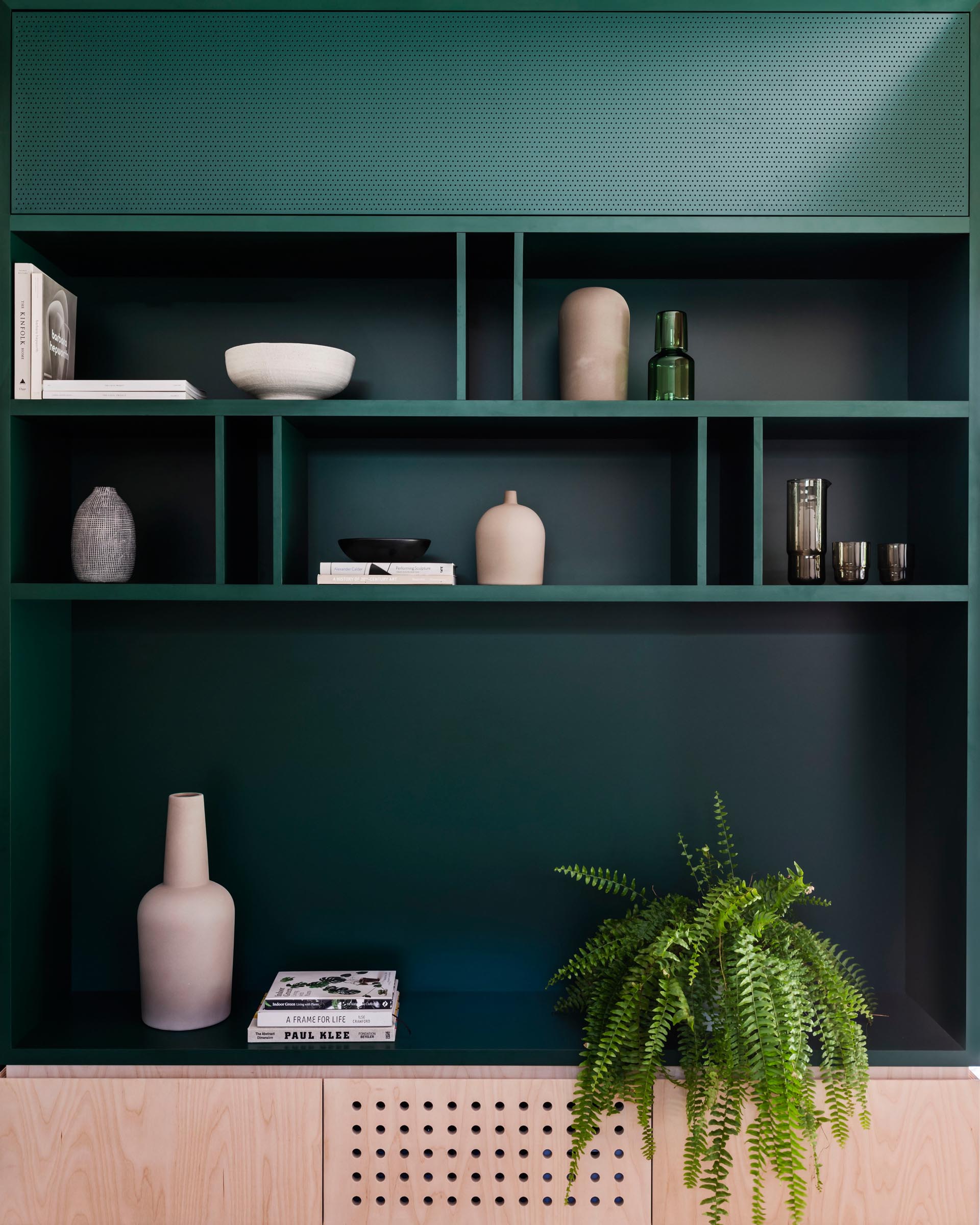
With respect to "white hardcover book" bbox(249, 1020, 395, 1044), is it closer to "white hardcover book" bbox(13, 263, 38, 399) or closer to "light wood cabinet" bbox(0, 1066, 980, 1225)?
"light wood cabinet" bbox(0, 1066, 980, 1225)

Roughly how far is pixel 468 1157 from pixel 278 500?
1.32 m

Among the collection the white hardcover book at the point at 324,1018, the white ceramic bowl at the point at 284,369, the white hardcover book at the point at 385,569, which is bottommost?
the white hardcover book at the point at 324,1018

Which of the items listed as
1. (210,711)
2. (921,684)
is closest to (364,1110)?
(210,711)

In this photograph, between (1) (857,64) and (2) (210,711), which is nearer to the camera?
(1) (857,64)

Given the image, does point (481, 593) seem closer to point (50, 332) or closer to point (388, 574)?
point (388, 574)

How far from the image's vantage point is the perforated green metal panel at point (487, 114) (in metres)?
1.70

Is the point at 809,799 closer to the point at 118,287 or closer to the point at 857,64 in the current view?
the point at 857,64

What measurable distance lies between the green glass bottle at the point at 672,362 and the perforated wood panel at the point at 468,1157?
1.38 meters

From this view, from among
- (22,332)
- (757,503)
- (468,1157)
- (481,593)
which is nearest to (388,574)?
(481,593)

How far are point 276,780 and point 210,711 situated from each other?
0.22 meters

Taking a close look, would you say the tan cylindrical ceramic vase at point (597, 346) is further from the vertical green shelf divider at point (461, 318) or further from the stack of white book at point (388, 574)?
the stack of white book at point (388, 574)

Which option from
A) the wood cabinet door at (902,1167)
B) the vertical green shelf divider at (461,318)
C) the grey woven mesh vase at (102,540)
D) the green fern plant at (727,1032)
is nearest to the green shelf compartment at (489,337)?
the vertical green shelf divider at (461,318)

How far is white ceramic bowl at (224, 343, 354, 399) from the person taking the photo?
1.70 meters

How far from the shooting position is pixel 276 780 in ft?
6.52
